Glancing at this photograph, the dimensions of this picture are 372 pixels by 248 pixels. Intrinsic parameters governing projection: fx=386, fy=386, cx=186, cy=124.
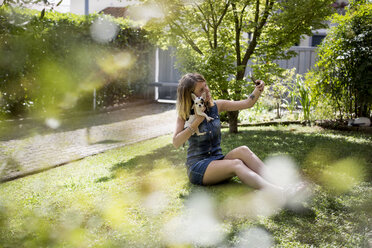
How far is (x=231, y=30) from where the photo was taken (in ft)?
26.8

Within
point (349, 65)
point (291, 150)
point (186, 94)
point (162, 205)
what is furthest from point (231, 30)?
point (162, 205)

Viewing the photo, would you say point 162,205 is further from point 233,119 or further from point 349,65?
point 349,65

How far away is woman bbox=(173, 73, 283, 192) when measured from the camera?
4164 millimetres

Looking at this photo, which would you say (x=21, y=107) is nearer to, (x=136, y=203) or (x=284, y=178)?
(x=136, y=203)

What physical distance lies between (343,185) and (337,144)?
7.42 ft

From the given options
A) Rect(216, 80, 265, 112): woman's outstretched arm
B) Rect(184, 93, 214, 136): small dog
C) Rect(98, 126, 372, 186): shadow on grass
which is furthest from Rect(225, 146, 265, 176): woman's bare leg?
Rect(98, 126, 372, 186): shadow on grass

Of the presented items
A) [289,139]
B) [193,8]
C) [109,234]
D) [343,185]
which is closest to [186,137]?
[109,234]

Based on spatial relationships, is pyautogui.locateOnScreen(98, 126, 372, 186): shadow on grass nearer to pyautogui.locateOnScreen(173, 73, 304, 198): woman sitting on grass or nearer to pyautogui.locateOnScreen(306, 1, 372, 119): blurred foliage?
pyautogui.locateOnScreen(306, 1, 372, 119): blurred foliage

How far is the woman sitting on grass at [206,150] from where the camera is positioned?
13.7 feet

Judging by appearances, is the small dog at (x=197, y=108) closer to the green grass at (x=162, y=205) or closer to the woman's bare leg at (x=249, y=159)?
the woman's bare leg at (x=249, y=159)

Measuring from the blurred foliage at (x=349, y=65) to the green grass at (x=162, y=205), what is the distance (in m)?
1.66

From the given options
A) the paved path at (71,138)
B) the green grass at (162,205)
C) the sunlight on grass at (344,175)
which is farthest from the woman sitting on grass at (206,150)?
the paved path at (71,138)

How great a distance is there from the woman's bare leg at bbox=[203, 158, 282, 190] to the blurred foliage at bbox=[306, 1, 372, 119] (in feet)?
14.7

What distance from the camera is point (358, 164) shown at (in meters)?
5.31
